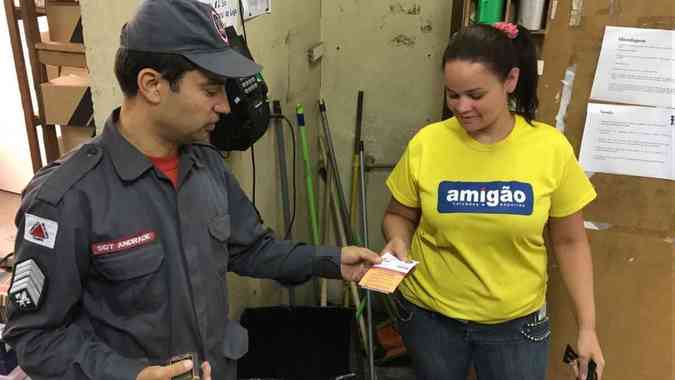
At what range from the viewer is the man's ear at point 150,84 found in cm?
103

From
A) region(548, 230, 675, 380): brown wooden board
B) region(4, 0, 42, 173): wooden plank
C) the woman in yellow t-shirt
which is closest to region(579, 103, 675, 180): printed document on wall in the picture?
region(548, 230, 675, 380): brown wooden board

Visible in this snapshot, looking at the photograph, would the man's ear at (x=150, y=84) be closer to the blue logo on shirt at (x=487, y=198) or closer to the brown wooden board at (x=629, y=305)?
the blue logo on shirt at (x=487, y=198)

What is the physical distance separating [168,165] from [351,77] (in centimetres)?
179

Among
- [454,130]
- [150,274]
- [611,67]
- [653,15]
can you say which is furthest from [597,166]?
[150,274]

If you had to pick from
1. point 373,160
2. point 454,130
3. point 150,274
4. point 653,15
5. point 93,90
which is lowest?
point 373,160

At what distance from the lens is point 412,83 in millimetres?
2791

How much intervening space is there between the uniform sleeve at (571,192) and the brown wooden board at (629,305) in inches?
24.2

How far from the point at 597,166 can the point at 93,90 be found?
159 centimetres

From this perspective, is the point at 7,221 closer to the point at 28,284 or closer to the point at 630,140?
the point at 28,284

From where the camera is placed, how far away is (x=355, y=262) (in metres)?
1.50

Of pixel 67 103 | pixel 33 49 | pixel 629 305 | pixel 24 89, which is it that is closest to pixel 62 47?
pixel 67 103

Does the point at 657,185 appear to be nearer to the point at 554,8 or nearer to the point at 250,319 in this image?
the point at 554,8

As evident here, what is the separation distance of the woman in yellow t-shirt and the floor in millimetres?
1820

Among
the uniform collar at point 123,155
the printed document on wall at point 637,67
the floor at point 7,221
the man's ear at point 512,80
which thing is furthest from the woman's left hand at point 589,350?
the floor at point 7,221
